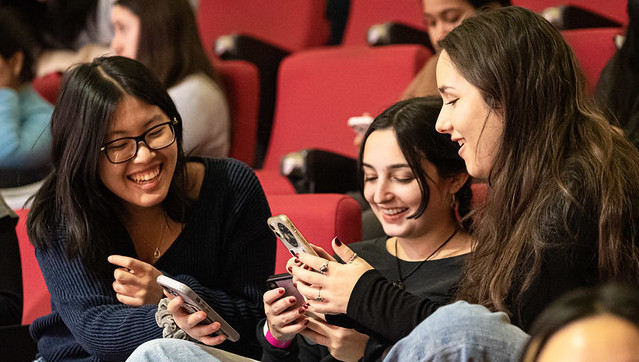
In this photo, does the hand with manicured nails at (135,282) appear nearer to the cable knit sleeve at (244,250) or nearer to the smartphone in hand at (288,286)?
the cable knit sleeve at (244,250)

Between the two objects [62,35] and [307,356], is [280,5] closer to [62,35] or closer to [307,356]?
[62,35]

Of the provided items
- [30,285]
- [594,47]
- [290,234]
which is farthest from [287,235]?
[594,47]

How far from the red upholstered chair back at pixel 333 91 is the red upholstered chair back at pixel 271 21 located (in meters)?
0.26

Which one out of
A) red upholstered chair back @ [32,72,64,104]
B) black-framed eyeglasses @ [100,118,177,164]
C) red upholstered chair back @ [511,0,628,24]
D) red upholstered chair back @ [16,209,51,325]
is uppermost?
black-framed eyeglasses @ [100,118,177,164]

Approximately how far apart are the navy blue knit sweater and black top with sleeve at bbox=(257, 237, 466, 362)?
0.35 ft

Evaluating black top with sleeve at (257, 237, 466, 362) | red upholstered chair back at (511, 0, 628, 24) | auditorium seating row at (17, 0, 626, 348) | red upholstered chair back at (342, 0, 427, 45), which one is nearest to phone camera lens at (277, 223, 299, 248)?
black top with sleeve at (257, 237, 466, 362)

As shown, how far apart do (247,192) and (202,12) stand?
62.1 inches

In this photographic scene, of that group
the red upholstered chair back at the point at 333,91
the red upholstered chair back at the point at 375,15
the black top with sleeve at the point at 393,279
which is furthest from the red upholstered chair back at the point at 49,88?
the black top with sleeve at the point at 393,279

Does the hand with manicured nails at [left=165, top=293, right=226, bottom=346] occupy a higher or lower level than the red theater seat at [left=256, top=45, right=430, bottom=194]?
higher

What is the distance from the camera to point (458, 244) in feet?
4.27

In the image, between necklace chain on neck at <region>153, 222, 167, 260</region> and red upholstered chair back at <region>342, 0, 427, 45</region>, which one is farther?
red upholstered chair back at <region>342, 0, 427, 45</region>

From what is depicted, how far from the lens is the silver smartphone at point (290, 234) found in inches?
44.6

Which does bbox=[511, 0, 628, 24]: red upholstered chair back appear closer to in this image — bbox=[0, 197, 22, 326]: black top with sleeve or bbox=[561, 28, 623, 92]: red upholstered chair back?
bbox=[561, 28, 623, 92]: red upholstered chair back

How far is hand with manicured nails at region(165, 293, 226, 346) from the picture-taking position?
1.19 m
